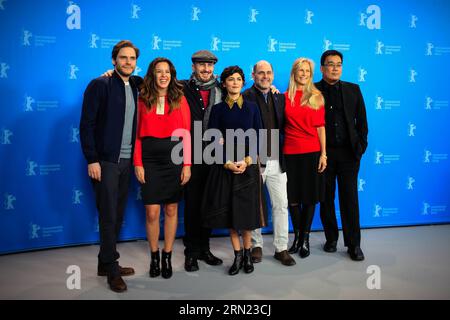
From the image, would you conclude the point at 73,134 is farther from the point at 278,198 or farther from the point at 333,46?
the point at 333,46

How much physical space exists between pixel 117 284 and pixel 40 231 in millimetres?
1380

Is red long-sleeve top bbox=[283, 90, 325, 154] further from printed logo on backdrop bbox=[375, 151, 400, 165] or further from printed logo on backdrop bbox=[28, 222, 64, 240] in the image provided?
printed logo on backdrop bbox=[28, 222, 64, 240]

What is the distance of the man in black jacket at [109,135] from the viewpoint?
2592mm

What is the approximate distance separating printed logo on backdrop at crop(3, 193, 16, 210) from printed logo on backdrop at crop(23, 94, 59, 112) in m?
0.78

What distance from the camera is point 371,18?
4148 millimetres

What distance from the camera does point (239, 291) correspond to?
2.58 meters

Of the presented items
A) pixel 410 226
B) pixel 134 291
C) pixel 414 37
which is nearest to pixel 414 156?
pixel 410 226

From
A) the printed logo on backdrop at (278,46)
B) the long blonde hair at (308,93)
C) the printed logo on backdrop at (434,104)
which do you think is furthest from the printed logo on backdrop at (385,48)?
the long blonde hair at (308,93)

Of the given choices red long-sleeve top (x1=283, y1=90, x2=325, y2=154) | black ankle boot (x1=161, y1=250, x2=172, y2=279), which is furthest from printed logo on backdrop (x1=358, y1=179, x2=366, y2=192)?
black ankle boot (x1=161, y1=250, x2=172, y2=279)

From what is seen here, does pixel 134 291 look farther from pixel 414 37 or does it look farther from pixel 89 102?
pixel 414 37

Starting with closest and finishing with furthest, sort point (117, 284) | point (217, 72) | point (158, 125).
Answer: point (117, 284) → point (158, 125) → point (217, 72)

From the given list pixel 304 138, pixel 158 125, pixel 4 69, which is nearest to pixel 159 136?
pixel 158 125

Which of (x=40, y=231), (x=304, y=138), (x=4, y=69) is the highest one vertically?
(x=4, y=69)
